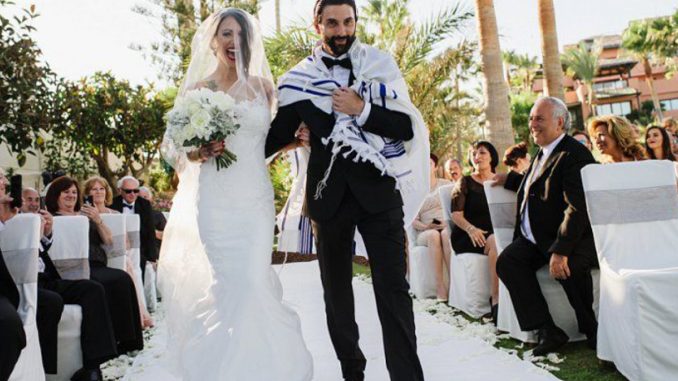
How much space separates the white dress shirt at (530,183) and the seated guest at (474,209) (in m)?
1.20

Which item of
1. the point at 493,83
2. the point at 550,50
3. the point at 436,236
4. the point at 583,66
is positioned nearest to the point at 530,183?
the point at 436,236

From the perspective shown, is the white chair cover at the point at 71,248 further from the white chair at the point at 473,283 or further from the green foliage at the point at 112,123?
the green foliage at the point at 112,123

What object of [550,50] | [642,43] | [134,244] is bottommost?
[134,244]

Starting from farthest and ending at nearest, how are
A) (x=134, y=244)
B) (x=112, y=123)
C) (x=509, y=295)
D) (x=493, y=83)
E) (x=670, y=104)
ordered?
1. (x=670, y=104)
2. (x=112, y=123)
3. (x=493, y=83)
4. (x=134, y=244)
5. (x=509, y=295)

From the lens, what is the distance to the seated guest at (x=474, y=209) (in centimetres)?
646

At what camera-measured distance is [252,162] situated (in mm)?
4160

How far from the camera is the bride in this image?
3805 millimetres

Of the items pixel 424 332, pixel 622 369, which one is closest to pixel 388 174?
pixel 622 369

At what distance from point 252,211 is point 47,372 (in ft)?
5.97

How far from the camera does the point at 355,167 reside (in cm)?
371

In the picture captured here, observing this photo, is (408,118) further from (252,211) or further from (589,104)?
(589,104)

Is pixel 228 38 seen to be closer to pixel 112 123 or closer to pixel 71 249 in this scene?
pixel 71 249

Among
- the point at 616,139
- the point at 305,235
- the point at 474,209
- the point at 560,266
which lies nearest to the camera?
the point at 305,235

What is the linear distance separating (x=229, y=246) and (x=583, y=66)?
51.9 m
